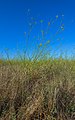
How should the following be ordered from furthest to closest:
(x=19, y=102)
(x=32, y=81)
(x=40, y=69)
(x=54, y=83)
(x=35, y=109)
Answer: (x=40, y=69) → (x=32, y=81) → (x=54, y=83) → (x=19, y=102) → (x=35, y=109)

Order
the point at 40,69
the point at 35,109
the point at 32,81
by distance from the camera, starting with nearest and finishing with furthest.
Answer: the point at 35,109 < the point at 32,81 < the point at 40,69

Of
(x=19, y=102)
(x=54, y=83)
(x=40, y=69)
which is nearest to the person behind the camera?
(x=19, y=102)

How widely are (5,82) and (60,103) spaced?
0.99 metres

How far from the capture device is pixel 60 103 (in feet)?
12.1

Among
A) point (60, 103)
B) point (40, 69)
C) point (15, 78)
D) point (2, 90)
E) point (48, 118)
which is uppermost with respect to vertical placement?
point (40, 69)

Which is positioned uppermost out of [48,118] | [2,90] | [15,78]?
[15,78]

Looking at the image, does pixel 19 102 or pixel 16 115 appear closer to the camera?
pixel 16 115

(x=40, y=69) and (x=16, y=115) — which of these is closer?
(x=16, y=115)

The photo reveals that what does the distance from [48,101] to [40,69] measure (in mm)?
1716

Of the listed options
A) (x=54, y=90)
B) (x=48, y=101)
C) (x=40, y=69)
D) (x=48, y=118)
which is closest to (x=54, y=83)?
(x=54, y=90)

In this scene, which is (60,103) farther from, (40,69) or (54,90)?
(40,69)

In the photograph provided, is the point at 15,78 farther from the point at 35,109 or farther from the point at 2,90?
the point at 35,109

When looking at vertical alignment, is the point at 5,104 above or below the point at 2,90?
below

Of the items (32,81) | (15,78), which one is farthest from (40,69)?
(15,78)
